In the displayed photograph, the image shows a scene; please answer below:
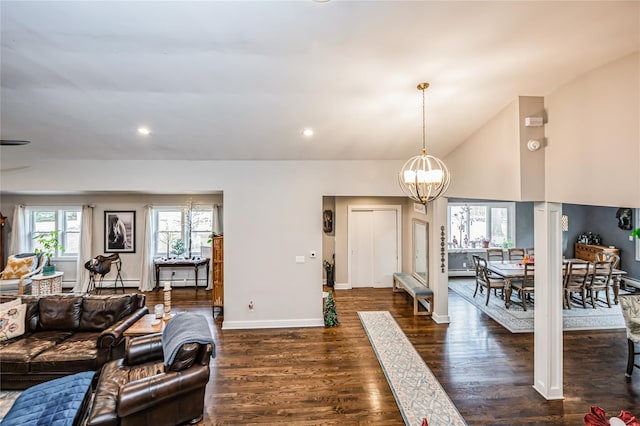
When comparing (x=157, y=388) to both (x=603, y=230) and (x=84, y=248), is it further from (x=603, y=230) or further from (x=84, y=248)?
(x=603, y=230)

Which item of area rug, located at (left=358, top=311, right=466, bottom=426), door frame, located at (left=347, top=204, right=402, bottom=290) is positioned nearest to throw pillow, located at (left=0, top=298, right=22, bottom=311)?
area rug, located at (left=358, top=311, right=466, bottom=426)

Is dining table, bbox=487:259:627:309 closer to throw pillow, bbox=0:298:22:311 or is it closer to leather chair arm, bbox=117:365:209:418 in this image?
leather chair arm, bbox=117:365:209:418

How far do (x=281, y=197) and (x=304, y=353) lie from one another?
8.70 feet

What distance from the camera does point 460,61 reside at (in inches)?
125

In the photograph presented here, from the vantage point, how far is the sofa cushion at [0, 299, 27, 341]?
4.36 m

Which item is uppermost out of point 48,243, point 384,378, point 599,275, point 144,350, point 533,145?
point 533,145

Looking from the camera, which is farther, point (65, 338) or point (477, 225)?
point (477, 225)

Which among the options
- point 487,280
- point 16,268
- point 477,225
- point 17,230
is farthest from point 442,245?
point 17,230

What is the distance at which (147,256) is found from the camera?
8461 mm

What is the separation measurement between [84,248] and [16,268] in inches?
53.0

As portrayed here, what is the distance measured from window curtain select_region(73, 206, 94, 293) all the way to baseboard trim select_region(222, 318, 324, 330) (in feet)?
15.6

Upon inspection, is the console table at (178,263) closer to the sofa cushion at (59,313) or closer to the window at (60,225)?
the window at (60,225)

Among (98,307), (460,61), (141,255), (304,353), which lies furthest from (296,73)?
(141,255)

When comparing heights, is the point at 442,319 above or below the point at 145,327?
below
